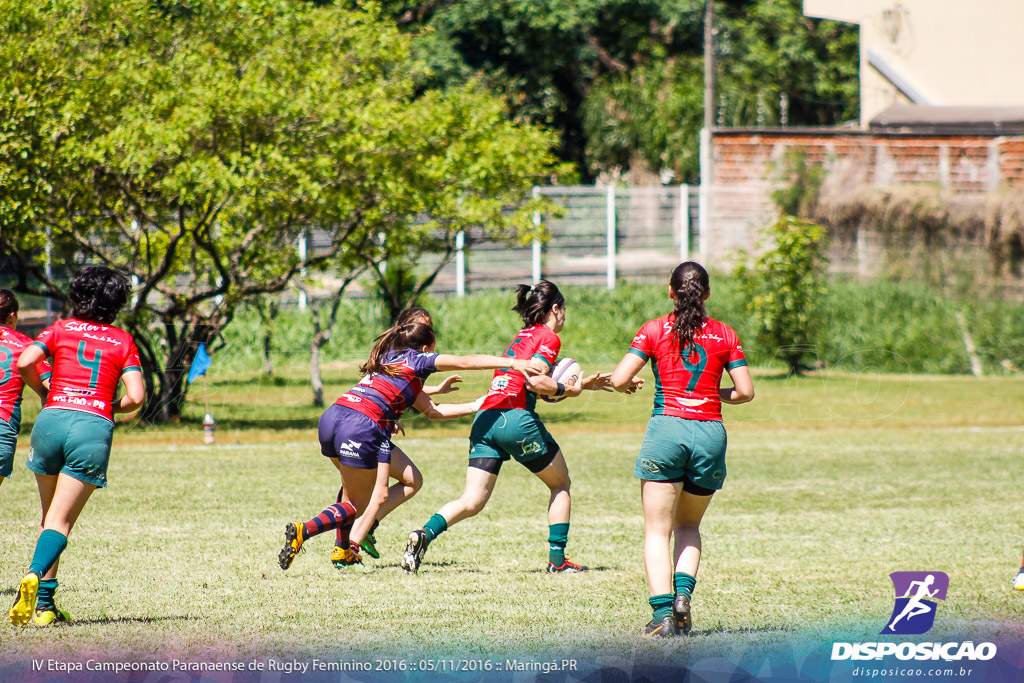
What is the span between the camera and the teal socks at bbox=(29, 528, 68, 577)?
5840mm

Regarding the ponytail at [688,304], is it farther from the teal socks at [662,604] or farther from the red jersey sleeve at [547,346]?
the red jersey sleeve at [547,346]

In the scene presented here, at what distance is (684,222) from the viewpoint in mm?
31688

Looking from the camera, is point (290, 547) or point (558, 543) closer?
point (290, 547)

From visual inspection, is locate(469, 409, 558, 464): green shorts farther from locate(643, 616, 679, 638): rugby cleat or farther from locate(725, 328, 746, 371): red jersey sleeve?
locate(643, 616, 679, 638): rugby cleat

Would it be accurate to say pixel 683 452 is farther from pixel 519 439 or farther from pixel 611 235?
pixel 611 235

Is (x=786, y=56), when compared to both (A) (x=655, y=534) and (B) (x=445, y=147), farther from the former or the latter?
(A) (x=655, y=534)

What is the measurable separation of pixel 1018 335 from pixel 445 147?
16.4m

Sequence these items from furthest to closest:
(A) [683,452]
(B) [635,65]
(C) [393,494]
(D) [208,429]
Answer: (B) [635,65]
(D) [208,429]
(C) [393,494]
(A) [683,452]

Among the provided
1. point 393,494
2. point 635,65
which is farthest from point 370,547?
point 635,65

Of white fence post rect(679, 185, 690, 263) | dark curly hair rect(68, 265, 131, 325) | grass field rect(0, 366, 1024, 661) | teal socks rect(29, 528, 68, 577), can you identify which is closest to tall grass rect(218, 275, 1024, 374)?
white fence post rect(679, 185, 690, 263)

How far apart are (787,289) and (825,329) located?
294cm

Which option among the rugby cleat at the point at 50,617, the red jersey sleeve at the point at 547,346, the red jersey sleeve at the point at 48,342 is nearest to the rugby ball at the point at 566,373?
the red jersey sleeve at the point at 547,346

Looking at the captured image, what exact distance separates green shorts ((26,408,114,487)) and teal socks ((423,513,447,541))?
2.26 meters

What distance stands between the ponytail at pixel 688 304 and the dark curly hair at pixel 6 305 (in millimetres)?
3870
